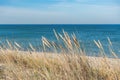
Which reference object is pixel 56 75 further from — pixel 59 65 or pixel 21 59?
pixel 21 59

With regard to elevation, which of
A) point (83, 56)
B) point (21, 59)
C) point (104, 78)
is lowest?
point (104, 78)

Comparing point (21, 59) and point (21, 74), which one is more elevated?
point (21, 59)

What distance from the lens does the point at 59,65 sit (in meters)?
5.44

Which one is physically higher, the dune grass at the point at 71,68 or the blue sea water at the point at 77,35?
the blue sea water at the point at 77,35

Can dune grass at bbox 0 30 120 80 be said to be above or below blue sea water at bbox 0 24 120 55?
below

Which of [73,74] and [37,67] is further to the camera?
[37,67]

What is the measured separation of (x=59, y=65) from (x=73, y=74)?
935mm

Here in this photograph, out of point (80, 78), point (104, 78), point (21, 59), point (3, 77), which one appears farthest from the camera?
point (21, 59)

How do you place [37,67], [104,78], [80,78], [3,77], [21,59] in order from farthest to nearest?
[21,59] → [37,67] → [3,77] → [104,78] → [80,78]

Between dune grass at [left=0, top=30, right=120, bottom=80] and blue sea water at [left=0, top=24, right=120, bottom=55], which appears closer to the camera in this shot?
dune grass at [left=0, top=30, right=120, bottom=80]

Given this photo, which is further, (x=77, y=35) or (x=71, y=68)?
(x=77, y=35)

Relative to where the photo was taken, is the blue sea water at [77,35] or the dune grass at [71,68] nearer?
Result: the dune grass at [71,68]

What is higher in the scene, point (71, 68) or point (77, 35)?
point (77, 35)

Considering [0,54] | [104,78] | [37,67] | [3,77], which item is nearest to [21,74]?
[3,77]
